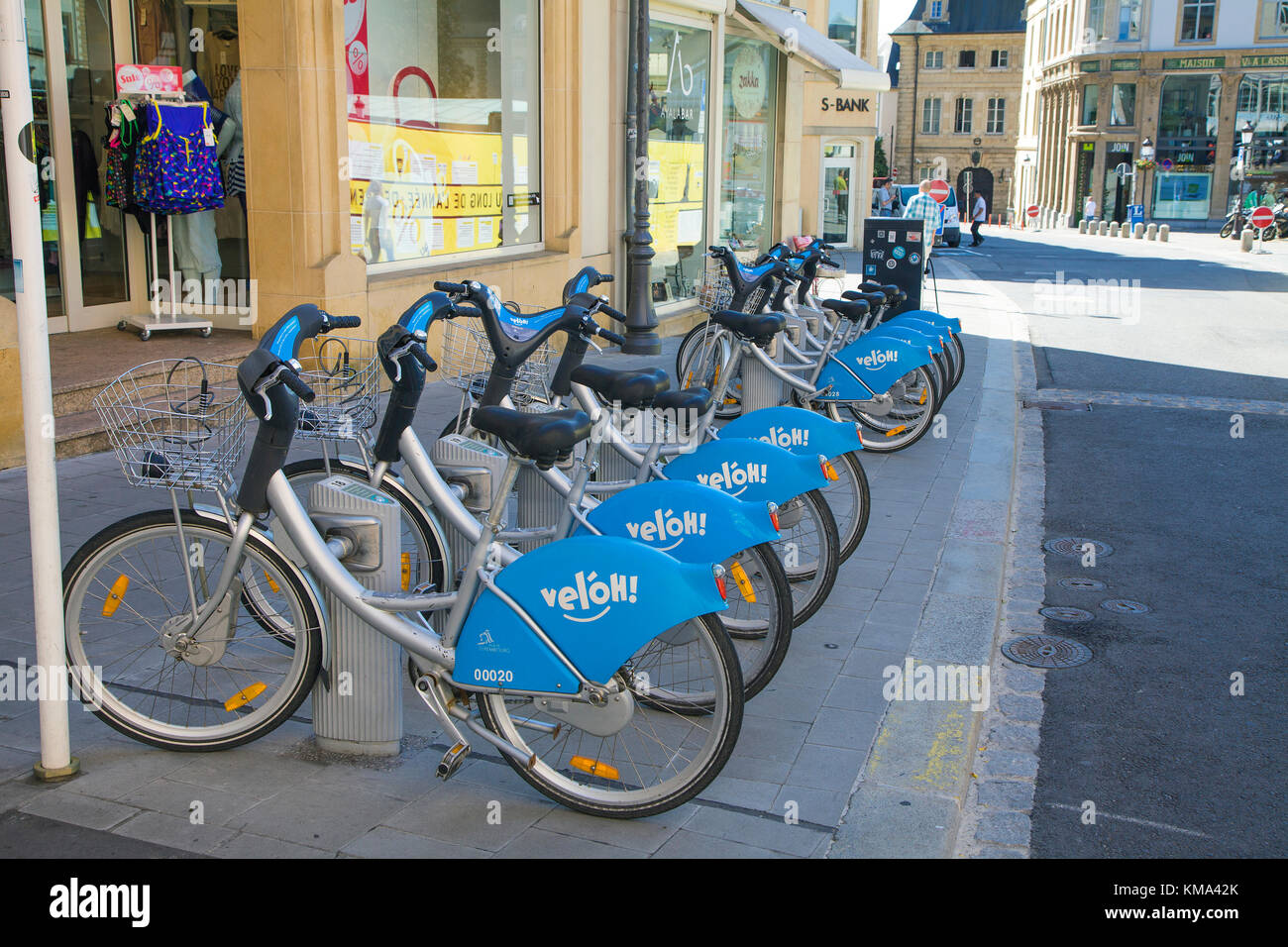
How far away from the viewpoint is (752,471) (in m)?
4.69

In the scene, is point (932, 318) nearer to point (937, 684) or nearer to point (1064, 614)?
point (1064, 614)

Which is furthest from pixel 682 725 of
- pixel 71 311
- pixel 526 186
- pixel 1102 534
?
pixel 526 186

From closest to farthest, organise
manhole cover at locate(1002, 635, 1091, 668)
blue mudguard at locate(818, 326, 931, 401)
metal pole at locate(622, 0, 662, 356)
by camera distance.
A: 1. manhole cover at locate(1002, 635, 1091, 668)
2. blue mudguard at locate(818, 326, 931, 401)
3. metal pole at locate(622, 0, 662, 356)

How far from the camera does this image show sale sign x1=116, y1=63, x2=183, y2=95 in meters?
8.80

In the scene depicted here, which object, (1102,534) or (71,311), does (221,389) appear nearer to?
(71,311)

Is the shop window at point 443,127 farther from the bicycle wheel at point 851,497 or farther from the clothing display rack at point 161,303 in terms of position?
the bicycle wheel at point 851,497

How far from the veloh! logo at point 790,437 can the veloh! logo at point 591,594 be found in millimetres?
2081

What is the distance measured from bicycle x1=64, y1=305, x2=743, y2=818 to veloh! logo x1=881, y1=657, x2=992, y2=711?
2.94 ft

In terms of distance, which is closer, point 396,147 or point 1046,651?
point 1046,651

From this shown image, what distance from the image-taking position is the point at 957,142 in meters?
84.9

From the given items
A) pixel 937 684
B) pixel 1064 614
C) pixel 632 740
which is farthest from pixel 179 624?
pixel 1064 614

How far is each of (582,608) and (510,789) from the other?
74cm

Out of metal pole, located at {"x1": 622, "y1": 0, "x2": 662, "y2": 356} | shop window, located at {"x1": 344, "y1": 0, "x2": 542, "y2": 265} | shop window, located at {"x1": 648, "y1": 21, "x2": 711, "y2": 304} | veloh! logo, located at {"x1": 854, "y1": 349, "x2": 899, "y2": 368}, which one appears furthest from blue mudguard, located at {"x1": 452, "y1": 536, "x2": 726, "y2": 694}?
shop window, located at {"x1": 648, "y1": 21, "x2": 711, "y2": 304}
